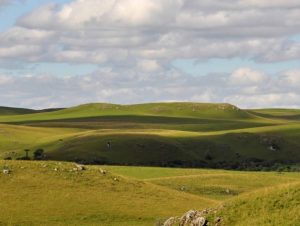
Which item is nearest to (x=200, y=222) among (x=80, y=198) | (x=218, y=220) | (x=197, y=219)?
(x=197, y=219)

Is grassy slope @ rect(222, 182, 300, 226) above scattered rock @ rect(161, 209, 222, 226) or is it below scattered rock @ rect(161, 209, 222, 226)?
above

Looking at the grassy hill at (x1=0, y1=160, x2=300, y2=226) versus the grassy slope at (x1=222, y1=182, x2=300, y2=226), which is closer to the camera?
the grassy slope at (x1=222, y1=182, x2=300, y2=226)

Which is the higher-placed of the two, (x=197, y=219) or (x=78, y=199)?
(x=197, y=219)

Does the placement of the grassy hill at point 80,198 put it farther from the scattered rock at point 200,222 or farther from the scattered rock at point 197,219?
the scattered rock at point 200,222

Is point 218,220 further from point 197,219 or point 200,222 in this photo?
point 197,219

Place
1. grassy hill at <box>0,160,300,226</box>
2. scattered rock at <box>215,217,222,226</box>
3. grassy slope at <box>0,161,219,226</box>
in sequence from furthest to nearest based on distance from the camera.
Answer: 1. grassy slope at <box>0,161,219,226</box>
2. grassy hill at <box>0,160,300,226</box>
3. scattered rock at <box>215,217,222,226</box>

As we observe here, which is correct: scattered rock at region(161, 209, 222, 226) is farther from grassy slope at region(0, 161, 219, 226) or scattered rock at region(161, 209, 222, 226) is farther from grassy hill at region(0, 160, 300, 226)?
grassy slope at region(0, 161, 219, 226)

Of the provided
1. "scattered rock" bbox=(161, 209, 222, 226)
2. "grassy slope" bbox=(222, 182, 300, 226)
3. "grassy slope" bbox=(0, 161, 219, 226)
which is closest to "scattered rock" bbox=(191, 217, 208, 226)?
"scattered rock" bbox=(161, 209, 222, 226)

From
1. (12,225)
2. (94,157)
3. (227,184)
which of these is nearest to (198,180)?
(227,184)

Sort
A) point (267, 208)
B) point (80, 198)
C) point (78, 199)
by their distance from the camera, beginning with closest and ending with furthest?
point (267, 208) → point (78, 199) → point (80, 198)

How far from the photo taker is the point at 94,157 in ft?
520

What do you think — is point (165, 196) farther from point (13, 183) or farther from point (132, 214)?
point (13, 183)

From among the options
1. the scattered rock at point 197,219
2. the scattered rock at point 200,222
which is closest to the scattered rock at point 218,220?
the scattered rock at point 197,219

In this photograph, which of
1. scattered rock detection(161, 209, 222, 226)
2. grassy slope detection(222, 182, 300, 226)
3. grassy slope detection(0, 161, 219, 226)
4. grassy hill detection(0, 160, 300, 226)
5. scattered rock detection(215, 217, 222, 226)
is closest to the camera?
grassy slope detection(222, 182, 300, 226)
